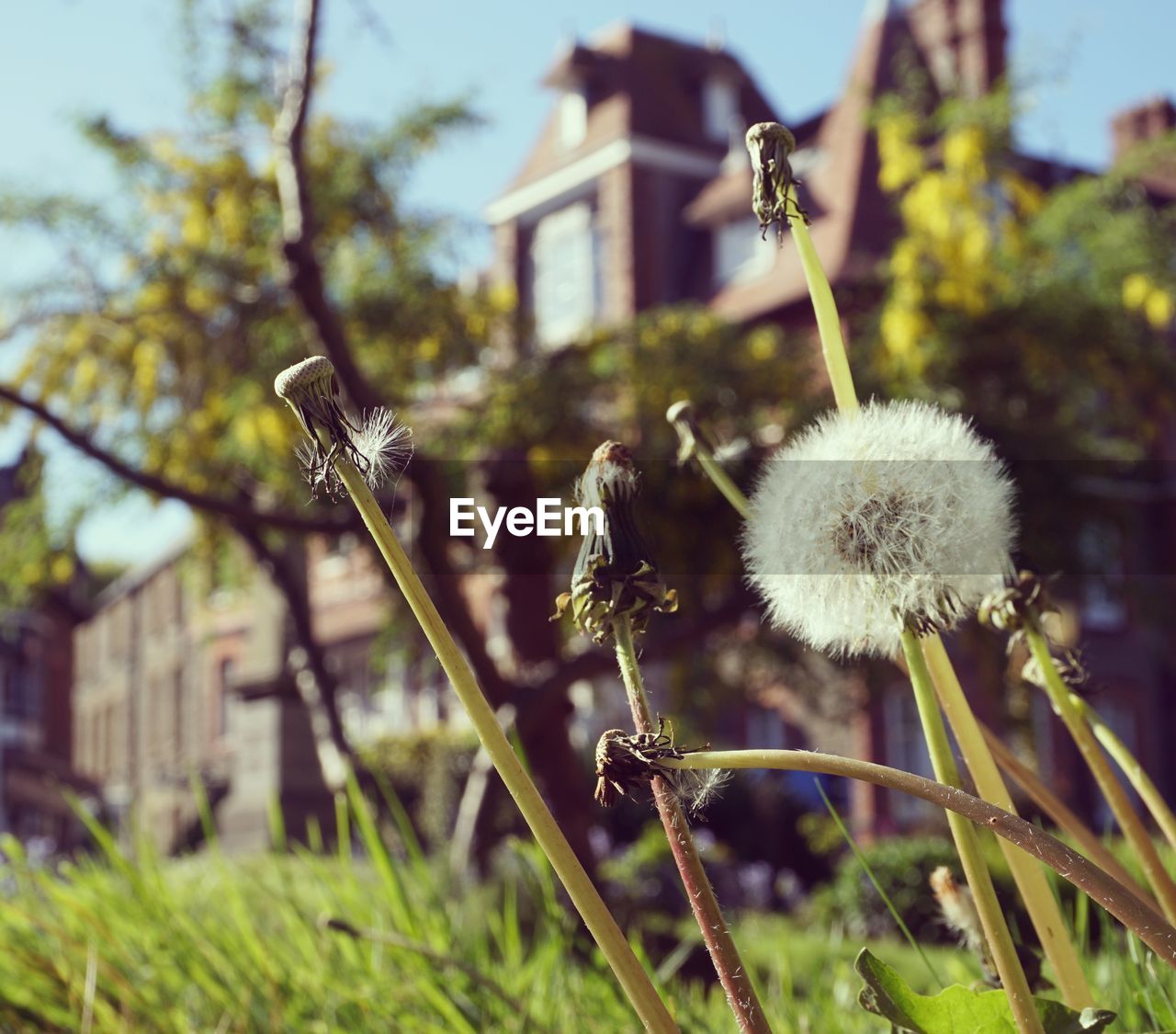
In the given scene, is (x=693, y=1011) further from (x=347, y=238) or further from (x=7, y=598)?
(x=347, y=238)

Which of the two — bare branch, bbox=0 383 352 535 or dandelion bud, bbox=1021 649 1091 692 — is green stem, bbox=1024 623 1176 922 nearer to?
dandelion bud, bbox=1021 649 1091 692

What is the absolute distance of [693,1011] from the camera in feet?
6.15

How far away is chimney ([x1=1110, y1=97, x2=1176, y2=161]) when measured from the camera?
25453 mm

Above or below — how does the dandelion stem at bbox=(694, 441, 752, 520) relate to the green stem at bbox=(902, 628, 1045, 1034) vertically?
above

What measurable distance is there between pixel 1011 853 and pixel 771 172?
495mm

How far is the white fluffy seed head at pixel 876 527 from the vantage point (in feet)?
3.16

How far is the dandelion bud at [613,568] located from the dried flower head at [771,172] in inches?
8.2

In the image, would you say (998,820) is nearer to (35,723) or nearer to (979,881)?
(979,881)

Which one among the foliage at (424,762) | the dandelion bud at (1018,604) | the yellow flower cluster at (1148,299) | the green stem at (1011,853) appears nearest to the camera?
the green stem at (1011,853)

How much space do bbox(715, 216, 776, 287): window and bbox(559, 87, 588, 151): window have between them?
137 inches

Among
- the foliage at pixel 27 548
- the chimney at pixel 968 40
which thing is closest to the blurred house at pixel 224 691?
the foliage at pixel 27 548

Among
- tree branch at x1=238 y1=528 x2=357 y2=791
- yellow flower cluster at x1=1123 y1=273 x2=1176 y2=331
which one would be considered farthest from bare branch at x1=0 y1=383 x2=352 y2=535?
yellow flower cluster at x1=1123 y1=273 x2=1176 y2=331

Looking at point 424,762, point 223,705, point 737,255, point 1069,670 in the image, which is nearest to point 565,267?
point 737,255

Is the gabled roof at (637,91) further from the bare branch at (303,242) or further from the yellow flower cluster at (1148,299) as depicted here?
the bare branch at (303,242)
